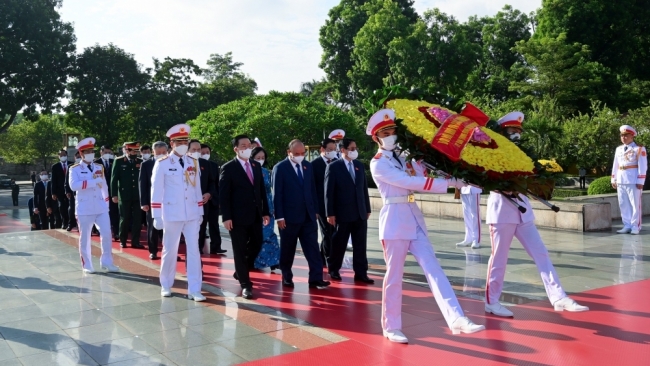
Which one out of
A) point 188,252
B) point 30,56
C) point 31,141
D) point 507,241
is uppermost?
point 30,56

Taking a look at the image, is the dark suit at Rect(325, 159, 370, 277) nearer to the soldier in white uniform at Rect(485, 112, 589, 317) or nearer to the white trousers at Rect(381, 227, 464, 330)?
the soldier in white uniform at Rect(485, 112, 589, 317)

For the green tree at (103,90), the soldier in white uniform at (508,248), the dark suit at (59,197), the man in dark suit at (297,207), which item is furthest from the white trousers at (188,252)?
the green tree at (103,90)

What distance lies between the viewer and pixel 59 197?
13891mm

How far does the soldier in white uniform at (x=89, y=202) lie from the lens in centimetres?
859

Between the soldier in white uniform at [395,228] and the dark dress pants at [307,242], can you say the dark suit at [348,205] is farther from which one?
the soldier in white uniform at [395,228]

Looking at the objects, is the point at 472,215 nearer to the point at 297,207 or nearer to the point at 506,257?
the point at 297,207

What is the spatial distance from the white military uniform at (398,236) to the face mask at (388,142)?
0.15ft

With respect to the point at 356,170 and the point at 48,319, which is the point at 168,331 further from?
the point at 356,170

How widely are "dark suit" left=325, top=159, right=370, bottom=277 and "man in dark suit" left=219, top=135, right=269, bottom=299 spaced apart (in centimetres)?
88

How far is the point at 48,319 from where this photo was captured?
20.5 feet

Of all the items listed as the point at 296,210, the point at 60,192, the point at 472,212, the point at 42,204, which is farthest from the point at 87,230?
the point at 42,204

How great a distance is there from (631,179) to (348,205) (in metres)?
6.63

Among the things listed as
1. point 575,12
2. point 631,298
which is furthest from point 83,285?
point 575,12

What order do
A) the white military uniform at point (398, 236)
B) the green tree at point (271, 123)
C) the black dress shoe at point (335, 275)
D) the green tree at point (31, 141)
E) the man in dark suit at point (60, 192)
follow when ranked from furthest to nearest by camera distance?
1. the green tree at point (31, 141)
2. the green tree at point (271, 123)
3. the man in dark suit at point (60, 192)
4. the black dress shoe at point (335, 275)
5. the white military uniform at point (398, 236)
